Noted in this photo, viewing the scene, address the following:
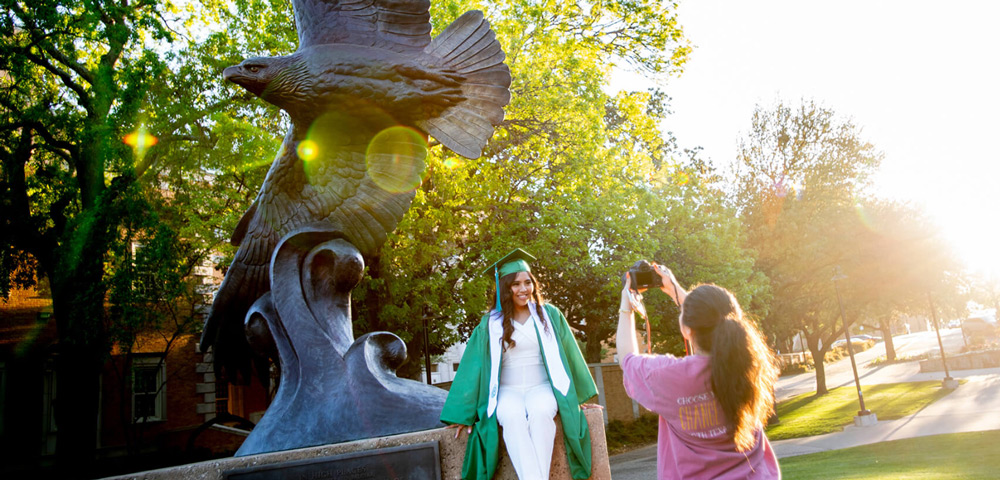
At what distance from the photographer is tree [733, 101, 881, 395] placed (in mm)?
23719

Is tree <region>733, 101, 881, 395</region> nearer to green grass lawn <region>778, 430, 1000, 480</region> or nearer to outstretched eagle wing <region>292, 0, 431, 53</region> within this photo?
green grass lawn <region>778, 430, 1000, 480</region>

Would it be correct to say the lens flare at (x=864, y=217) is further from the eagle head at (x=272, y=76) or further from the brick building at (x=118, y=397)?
the eagle head at (x=272, y=76)

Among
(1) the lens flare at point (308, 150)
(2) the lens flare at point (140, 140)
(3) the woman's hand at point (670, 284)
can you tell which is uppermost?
(2) the lens flare at point (140, 140)

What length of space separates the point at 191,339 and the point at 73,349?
8.09 metres

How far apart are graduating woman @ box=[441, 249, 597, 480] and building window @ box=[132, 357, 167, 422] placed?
17.4 m

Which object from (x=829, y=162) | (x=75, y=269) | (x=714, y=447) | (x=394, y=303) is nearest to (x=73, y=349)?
(x=75, y=269)

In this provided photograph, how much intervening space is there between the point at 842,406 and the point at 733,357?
80.9ft

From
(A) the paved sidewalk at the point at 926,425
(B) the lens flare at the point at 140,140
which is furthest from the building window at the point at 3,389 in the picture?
(A) the paved sidewalk at the point at 926,425

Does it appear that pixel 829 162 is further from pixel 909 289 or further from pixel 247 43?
pixel 247 43

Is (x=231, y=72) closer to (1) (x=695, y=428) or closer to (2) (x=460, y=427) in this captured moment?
(2) (x=460, y=427)

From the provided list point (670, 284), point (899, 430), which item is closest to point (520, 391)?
point (670, 284)

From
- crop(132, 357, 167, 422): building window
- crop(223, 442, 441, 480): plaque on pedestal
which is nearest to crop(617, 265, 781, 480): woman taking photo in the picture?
crop(223, 442, 441, 480): plaque on pedestal

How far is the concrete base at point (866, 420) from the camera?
Result: 19.5 metres

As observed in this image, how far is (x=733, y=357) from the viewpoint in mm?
2561
